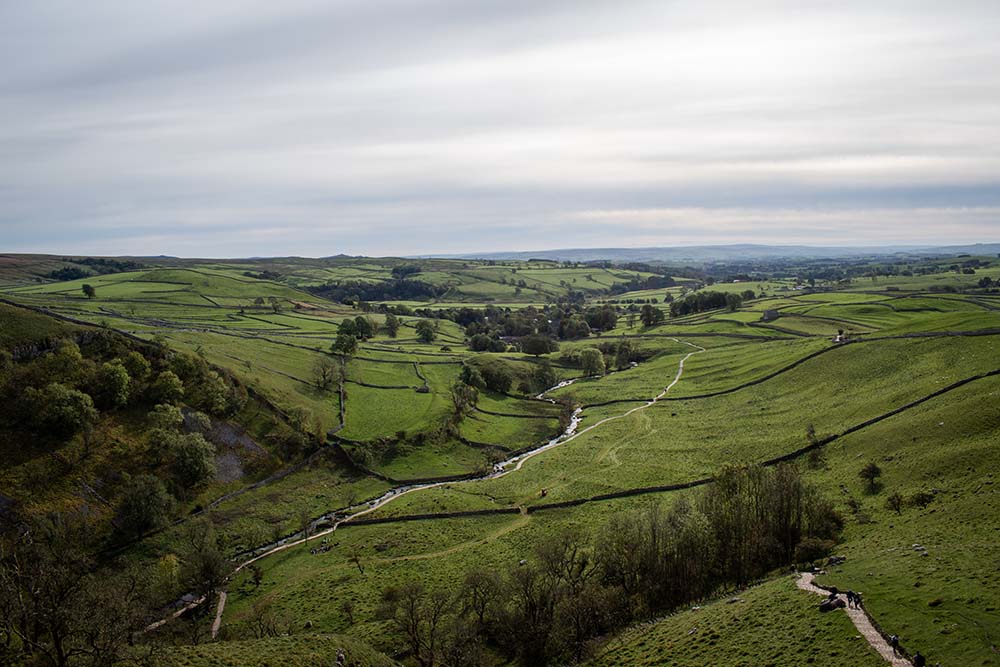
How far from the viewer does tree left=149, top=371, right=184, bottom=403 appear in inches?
3120

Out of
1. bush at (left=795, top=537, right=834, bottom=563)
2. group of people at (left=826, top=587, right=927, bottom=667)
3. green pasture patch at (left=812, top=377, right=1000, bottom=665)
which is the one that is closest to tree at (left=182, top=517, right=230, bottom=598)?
group of people at (left=826, top=587, right=927, bottom=667)

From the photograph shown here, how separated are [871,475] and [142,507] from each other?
7998 cm

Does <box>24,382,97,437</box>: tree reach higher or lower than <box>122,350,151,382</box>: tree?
lower

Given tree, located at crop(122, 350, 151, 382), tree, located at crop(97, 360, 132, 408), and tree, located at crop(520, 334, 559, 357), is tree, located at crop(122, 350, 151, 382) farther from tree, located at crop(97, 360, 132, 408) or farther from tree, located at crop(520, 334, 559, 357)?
tree, located at crop(520, 334, 559, 357)

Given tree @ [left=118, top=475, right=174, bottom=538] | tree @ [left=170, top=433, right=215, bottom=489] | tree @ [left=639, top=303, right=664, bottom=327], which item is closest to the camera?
tree @ [left=118, top=475, right=174, bottom=538]

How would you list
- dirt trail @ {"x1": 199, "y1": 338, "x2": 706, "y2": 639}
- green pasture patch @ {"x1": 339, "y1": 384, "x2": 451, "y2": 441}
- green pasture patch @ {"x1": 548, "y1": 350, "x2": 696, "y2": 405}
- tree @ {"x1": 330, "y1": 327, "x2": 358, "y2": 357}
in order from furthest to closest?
tree @ {"x1": 330, "y1": 327, "x2": 358, "y2": 357} < green pasture patch @ {"x1": 548, "y1": 350, "x2": 696, "y2": 405} < green pasture patch @ {"x1": 339, "y1": 384, "x2": 451, "y2": 441} < dirt trail @ {"x1": 199, "y1": 338, "x2": 706, "y2": 639}

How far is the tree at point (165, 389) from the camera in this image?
260 ft

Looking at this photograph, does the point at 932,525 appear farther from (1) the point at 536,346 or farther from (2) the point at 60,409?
(1) the point at 536,346

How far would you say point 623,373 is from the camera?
146 metres

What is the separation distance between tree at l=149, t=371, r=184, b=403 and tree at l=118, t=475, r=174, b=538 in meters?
17.2

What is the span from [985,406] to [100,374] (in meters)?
109

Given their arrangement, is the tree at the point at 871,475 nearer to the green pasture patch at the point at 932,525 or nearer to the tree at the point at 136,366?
the green pasture patch at the point at 932,525

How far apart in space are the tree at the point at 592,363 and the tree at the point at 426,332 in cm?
5142

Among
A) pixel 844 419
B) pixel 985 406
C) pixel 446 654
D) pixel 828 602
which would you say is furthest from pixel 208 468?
pixel 985 406
